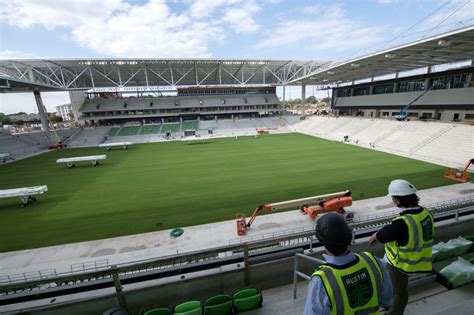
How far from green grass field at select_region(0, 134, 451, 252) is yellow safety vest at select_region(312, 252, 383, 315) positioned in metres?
8.62

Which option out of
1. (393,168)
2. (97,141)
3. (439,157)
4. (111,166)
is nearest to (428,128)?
(439,157)

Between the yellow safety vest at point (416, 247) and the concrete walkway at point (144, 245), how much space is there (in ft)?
20.6

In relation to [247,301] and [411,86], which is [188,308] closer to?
[247,301]

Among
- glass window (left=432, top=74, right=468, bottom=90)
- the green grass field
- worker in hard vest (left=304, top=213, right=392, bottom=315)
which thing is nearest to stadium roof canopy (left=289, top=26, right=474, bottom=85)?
glass window (left=432, top=74, right=468, bottom=90)

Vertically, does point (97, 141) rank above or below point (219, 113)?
below

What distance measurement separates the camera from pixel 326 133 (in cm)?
3809

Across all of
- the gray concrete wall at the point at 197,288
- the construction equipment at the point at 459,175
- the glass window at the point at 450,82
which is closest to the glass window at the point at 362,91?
the glass window at the point at 450,82

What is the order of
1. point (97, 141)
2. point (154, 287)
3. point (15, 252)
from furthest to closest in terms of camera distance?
point (97, 141), point (15, 252), point (154, 287)

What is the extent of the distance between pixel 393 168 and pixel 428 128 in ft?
45.6

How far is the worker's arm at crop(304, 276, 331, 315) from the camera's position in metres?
1.58

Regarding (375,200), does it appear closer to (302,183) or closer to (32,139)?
(302,183)

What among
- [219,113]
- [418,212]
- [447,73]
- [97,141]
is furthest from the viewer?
[219,113]

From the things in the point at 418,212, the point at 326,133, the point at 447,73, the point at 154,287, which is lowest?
the point at 326,133

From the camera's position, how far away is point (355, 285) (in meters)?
1.63
